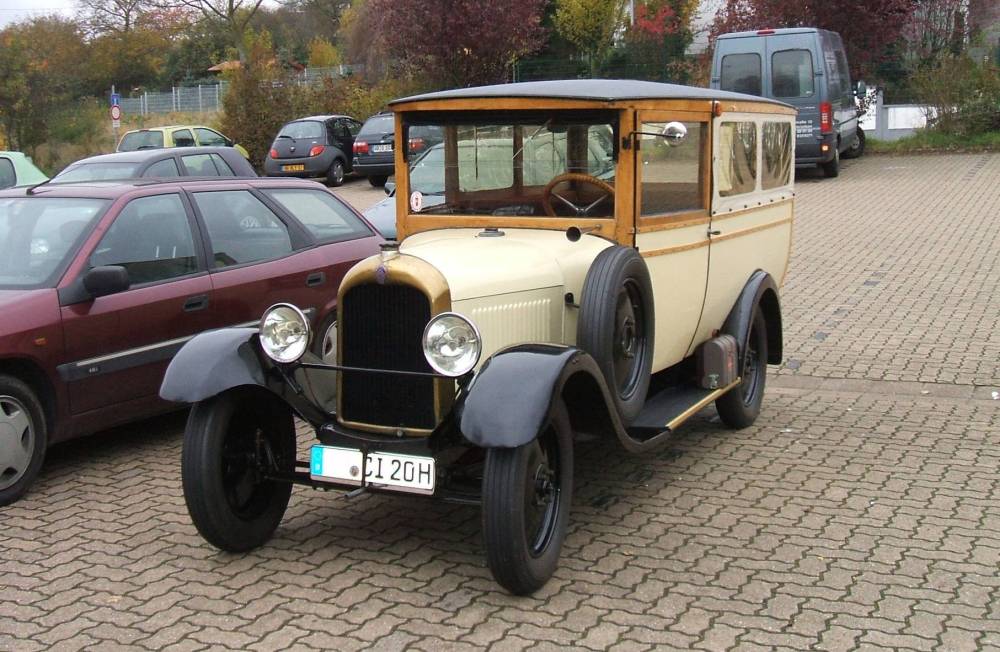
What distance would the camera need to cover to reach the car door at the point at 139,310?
19.8ft

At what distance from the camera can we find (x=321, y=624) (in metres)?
4.25

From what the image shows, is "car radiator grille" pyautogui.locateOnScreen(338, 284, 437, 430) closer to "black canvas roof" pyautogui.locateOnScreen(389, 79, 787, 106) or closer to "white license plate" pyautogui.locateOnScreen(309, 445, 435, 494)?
"white license plate" pyautogui.locateOnScreen(309, 445, 435, 494)

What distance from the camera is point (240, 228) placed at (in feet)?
23.6

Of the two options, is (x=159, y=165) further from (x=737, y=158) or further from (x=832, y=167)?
(x=832, y=167)

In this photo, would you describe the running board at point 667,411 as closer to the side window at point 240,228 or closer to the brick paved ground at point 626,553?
the brick paved ground at point 626,553

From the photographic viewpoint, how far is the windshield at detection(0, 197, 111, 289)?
20.1ft

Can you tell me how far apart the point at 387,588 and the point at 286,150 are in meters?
20.7

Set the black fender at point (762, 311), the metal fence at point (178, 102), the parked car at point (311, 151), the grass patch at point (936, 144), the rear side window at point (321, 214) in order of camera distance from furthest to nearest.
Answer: the metal fence at point (178, 102) → the parked car at point (311, 151) → the grass patch at point (936, 144) → the rear side window at point (321, 214) → the black fender at point (762, 311)

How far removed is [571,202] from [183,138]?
16.7m

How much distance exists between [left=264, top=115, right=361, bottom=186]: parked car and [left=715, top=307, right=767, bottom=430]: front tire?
1795cm

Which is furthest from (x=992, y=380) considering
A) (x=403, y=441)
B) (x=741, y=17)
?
(x=741, y=17)

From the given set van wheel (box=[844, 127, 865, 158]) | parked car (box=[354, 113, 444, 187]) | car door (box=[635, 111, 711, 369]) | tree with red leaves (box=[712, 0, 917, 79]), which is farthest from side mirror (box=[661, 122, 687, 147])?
tree with red leaves (box=[712, 0, 917, 79])

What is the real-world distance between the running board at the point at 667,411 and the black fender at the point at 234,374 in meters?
1.55

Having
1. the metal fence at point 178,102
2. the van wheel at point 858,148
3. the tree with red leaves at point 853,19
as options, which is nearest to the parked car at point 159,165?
the tree with red leaves at point 853,19
